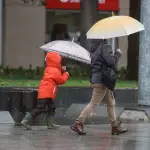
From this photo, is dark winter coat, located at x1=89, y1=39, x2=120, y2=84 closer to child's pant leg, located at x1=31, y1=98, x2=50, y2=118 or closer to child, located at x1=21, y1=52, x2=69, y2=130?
child, located at x1=21, y1=52, x2=69, y2=130

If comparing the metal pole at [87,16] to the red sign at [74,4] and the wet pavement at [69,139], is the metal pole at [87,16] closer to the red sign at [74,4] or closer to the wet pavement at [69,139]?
the red sign at [74,4]

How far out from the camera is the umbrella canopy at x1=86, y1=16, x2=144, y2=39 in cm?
1030

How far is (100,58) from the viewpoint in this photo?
10266 millimetres

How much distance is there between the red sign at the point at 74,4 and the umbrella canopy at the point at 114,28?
51.8 ft

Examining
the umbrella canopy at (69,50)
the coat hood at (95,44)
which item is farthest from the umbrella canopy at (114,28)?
the umbrella canopy at (69,50)

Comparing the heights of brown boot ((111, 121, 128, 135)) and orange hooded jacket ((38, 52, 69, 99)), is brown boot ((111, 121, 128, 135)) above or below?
below

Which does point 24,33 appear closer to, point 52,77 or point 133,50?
point 133,50

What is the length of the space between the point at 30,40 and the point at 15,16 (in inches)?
52.4

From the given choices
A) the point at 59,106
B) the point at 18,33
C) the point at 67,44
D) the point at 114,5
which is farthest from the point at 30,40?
the point at 67,44

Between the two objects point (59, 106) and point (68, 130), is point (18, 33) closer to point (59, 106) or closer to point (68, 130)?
point (59, 106)

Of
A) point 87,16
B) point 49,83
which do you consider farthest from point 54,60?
point 87,16

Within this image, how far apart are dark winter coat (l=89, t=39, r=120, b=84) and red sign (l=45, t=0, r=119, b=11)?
52.7 ft

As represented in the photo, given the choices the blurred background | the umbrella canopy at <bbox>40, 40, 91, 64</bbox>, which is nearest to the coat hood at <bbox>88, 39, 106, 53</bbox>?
the umbrella canopy at <bbox>40, 40, 91, 64</bbox>

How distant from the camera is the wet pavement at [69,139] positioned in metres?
9.20
